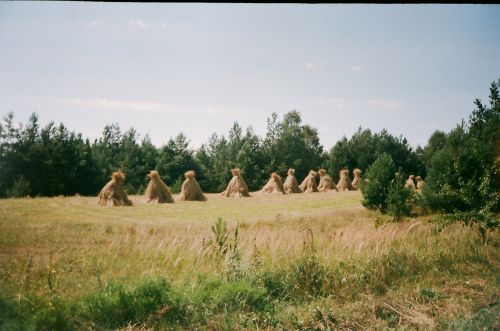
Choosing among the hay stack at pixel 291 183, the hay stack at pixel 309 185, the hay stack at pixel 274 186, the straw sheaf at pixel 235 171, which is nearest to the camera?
the straw sheaf at pixel 235 171

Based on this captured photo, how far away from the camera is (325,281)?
177 inches

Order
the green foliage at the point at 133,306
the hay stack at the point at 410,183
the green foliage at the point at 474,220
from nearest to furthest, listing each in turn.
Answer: the green foliage at the point at 133,306, the green foliage at the point at 474,220, the hay stack at the point at 410,183

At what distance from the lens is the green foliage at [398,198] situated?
323 inches

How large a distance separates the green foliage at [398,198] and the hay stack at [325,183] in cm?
153

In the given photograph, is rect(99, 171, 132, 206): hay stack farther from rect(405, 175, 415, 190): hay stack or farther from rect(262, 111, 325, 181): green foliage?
rect(405, 175, 415, 190): hay stack

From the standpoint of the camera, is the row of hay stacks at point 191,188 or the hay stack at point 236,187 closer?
the row of hay stacks at point 191,188

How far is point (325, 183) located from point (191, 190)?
3.24 metres

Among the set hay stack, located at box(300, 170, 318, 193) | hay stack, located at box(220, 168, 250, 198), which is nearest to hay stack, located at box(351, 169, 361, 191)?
hay stack, located at box(300, 170, 318, 193)

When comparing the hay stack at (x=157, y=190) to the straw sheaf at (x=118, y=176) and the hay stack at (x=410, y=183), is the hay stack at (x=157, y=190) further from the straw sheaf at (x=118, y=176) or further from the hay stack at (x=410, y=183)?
the hay stack at (x=410, y=183)

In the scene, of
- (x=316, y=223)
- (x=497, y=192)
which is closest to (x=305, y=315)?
(x=316, y=223)

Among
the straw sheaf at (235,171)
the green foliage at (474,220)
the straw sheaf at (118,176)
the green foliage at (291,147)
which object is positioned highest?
the green foliage at (291,147)

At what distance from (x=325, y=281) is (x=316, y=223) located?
1854 millimetres

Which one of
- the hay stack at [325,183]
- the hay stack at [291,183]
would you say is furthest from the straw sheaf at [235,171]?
the hay stack at [325,183]

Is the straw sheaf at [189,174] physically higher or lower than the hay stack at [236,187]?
higher
